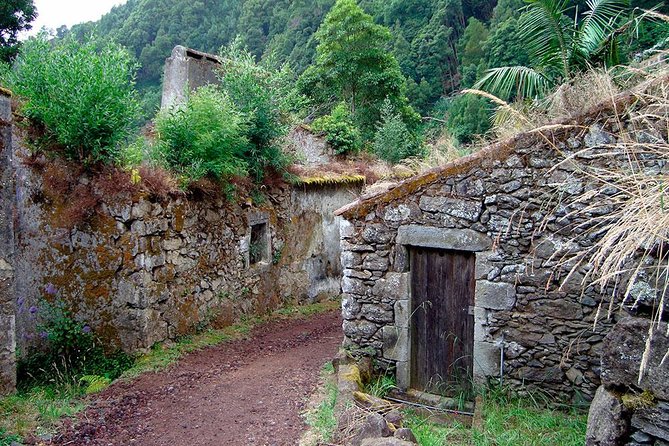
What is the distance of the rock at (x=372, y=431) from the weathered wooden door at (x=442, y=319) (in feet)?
7.91

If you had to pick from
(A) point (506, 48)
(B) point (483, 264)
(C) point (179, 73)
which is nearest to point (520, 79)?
(B) point (483, 264)

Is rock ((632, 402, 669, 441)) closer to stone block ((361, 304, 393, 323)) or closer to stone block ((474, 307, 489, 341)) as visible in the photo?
stone block ((474, 307, 489, 341))

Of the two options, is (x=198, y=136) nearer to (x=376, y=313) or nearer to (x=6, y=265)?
(x=6, y=265)

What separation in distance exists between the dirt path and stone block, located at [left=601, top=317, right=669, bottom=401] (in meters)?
3.06

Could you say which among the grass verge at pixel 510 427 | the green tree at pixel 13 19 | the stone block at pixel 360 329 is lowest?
the grass verge at pixel 510 427

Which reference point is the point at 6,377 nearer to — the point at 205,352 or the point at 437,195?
the point at 205,352

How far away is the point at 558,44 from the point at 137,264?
7.28m

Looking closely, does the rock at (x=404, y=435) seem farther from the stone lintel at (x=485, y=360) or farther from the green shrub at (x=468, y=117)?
the green shrub at (x=468, y=117)

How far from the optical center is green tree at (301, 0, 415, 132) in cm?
2152

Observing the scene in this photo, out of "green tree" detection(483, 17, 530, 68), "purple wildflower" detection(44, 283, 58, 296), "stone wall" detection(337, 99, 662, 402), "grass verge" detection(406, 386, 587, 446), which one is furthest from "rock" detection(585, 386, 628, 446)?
"green tree" detection(483, 17, 530, 68)

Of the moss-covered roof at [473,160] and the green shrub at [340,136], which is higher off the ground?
the green shrub at [340,136]

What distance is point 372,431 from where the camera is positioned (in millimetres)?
4059

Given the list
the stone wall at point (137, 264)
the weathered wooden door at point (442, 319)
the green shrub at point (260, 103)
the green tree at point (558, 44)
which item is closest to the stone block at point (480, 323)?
the weathered wooden door at point (442, 319)

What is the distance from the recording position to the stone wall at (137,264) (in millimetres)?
7687
